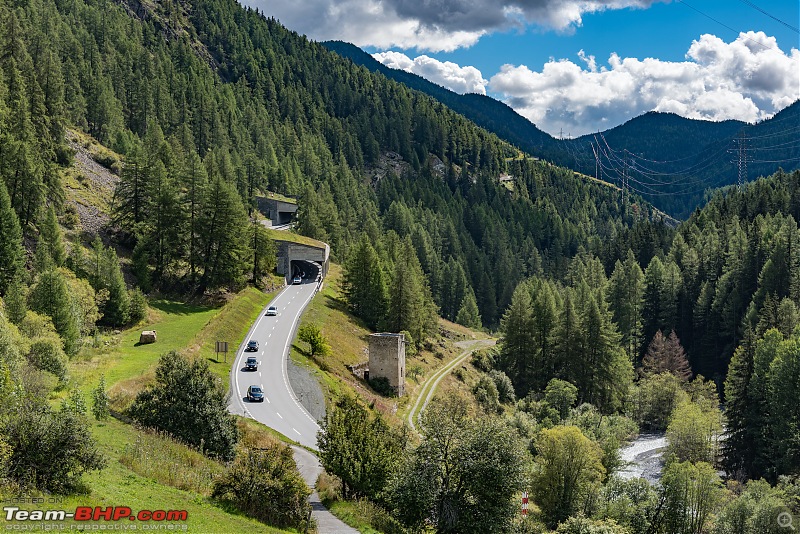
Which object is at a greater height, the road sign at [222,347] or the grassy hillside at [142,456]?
the grassy hillside at [142,456]

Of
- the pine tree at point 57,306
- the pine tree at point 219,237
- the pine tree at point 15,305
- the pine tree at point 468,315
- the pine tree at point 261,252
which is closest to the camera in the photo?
the pine tree at point 15,305

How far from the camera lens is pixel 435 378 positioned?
68625mm

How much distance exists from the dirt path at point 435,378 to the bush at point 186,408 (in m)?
22.5

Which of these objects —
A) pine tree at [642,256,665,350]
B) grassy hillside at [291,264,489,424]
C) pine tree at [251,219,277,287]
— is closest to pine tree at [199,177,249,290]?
pine tree at [251,219,277,287]

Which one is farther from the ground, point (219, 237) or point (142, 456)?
point (219, 237)

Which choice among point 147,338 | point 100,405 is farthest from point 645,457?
point 100,405

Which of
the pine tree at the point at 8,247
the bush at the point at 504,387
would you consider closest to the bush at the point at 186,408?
the pine tree at the point at 8,247

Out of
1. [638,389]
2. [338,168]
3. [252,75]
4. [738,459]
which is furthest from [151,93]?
[738,459]

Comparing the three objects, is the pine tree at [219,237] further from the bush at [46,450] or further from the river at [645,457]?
the bush at [46,450]

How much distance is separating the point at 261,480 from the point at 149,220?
4845 cm

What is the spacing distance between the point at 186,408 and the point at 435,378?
43.2 metres

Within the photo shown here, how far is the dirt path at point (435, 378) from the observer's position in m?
55.2

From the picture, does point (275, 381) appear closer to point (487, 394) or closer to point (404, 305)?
point (404, 305)

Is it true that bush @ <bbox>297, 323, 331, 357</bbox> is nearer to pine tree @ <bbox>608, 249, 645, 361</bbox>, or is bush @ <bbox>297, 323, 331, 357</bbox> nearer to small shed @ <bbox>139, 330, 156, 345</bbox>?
small shed @ <bbox>139, 330, 156, 345</bbox>
